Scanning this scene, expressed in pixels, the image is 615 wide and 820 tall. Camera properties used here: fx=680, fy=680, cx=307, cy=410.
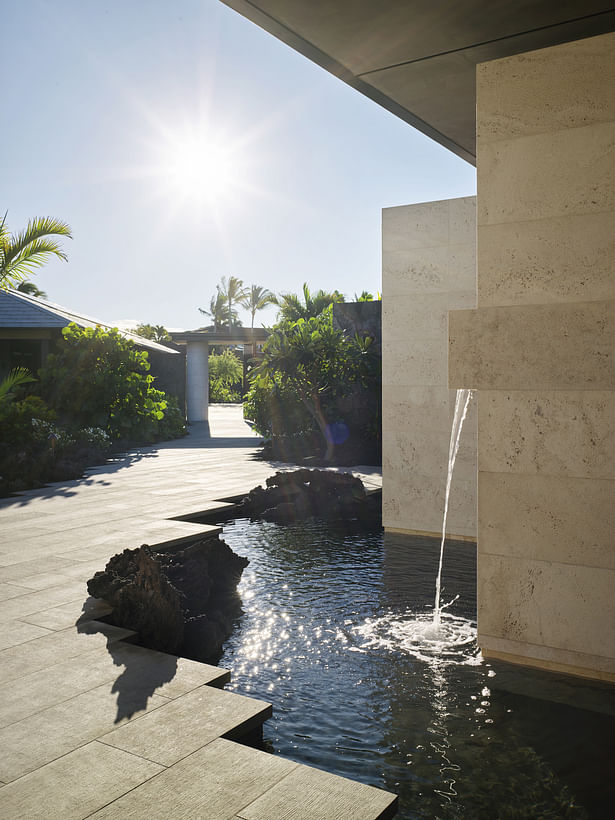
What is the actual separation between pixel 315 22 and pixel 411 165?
5.82 meters

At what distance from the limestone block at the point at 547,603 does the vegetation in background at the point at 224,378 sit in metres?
54.7

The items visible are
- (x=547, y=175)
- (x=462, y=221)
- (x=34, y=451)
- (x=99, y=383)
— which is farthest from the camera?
(x=99, y=383)

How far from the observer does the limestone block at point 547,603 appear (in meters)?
4.84

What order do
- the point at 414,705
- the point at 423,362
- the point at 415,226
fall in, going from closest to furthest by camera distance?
1. the point at 414,705
2. the point at 415,226
3. the point at 423,362

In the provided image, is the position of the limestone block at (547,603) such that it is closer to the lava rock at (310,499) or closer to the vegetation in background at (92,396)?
the lava rock at (310,499)

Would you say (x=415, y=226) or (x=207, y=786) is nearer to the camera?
(x=207, y=786)

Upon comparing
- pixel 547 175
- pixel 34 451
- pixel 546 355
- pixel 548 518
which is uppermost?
pixel 547 175

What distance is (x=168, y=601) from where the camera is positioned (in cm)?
525

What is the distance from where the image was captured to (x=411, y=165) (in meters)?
10.4

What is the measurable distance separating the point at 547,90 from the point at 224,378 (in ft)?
184

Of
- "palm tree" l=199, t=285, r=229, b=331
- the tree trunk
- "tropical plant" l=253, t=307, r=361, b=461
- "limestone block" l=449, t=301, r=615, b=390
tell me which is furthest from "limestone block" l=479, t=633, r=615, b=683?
"palm tree" l=199, t=285, r=229, b=331

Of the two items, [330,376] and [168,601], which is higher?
[330,376]

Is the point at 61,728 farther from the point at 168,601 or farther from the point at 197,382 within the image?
the point at 197,382

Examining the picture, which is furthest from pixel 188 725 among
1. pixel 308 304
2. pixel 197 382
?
pixel 197 382
